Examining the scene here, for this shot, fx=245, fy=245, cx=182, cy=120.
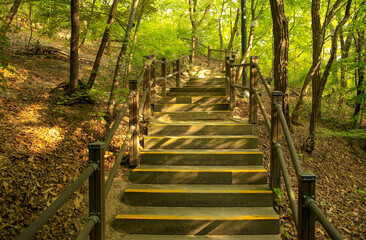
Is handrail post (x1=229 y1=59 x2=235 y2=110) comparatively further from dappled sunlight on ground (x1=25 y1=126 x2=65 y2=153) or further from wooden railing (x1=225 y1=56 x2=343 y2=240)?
dappled sunlight on ground (x1=25 y1=126 x2=65 y2=153)

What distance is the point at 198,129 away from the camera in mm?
4816

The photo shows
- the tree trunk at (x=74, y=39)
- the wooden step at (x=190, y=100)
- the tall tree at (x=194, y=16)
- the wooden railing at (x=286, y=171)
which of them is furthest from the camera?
the tall tree at (x=194, y=16)

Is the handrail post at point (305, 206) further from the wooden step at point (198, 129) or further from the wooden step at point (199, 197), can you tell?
the wooden step at point (198, 129)

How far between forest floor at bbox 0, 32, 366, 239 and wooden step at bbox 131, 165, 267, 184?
1.14ft

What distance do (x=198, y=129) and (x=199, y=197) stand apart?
1626 mm

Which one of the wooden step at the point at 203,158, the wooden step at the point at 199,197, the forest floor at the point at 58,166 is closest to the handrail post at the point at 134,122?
the wooden step at the point at 203,158

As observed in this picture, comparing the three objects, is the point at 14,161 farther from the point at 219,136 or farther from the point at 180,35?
the point at 180,35

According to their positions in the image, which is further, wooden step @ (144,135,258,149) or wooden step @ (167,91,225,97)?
wooden step @ (167,91,225,97)

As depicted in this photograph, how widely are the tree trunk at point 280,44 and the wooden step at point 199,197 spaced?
2.94 meters

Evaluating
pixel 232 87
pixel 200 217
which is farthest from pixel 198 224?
pixel 232 87

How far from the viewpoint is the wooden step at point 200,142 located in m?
4.45

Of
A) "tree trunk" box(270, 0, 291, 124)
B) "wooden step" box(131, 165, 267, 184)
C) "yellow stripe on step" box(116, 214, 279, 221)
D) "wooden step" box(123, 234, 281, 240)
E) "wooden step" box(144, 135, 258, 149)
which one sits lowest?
"wooden step" box(123, 234, 281, 240)

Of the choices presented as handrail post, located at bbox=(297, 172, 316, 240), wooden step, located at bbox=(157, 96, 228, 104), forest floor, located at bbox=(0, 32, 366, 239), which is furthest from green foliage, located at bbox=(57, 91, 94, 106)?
handrail post, located at bbox=(297, 172, 316, 240)

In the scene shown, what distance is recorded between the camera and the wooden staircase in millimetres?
3117
